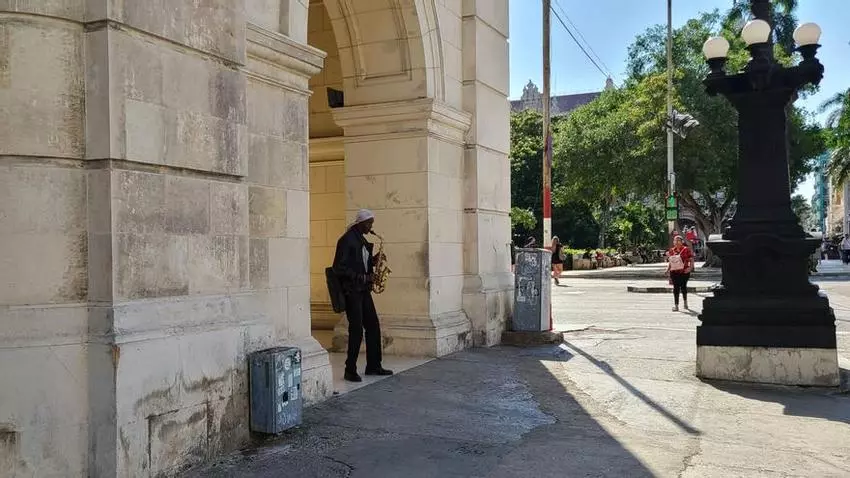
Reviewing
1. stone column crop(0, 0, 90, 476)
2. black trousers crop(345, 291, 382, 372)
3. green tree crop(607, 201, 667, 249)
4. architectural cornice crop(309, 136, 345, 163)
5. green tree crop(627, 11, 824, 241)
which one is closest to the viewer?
stone column crop(0, 0, 90, 476)

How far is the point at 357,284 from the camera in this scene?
7.50 m

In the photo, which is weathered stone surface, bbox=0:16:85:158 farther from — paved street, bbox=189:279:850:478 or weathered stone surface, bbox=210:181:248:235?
paved street, bbox=189:279:850:478

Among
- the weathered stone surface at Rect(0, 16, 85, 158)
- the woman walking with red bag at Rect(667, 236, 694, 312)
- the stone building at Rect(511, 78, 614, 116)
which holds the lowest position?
the woman walking with red bag at Rect(667, 236, 694, 312)

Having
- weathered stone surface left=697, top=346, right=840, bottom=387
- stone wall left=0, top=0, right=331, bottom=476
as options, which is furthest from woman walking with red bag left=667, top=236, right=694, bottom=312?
stone wall left=0, top=0, right=331, bottom=476

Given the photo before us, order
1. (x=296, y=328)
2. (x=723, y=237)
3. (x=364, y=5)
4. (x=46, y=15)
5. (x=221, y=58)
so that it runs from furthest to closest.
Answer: (x=364, y=5), (x=723, y=237), (x=296, y=328), (x=221, y=58), (x=46, y=15)

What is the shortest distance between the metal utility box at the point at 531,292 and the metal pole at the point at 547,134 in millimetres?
1716

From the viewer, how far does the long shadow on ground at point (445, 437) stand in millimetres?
4844

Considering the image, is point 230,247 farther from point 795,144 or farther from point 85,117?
point 795,144

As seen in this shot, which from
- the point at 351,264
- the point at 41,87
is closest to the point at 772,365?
the point at 351,264

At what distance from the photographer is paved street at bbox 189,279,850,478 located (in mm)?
4893

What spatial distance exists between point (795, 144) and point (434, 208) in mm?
30306

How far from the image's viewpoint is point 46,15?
4.36 m

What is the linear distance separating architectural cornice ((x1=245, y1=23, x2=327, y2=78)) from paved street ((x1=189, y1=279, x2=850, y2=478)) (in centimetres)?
305

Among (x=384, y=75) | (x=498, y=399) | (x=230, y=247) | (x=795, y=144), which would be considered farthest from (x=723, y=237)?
(x=795, y=144)
